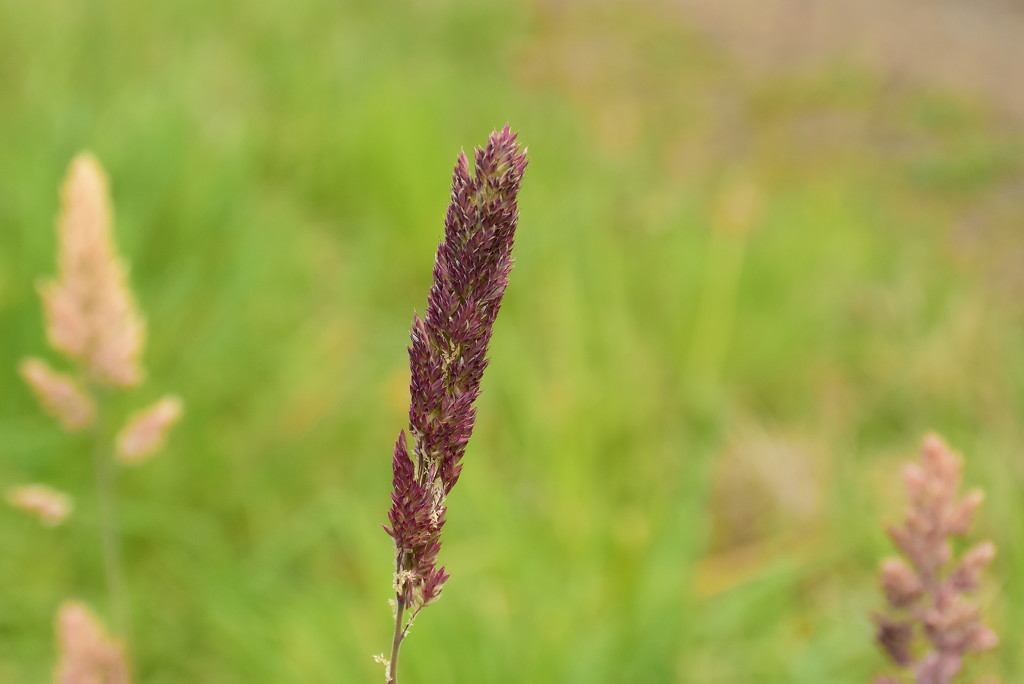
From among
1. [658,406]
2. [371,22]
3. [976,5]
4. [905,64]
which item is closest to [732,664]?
[658,406]

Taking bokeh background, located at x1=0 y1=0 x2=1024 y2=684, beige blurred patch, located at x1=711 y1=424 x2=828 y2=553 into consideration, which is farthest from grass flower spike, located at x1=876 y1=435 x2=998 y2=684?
beige blurred patch, located at x1=711 y1=424 x2=828 y2=553

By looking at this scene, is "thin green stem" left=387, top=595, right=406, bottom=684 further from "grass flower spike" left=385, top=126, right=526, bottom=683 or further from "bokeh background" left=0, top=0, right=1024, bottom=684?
"bokeh background" left=0, top=0, right=1024, bottom=684

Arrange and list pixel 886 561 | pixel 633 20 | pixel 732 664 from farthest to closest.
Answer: pixel 633 20
pixel 732 664
pixel 886 561

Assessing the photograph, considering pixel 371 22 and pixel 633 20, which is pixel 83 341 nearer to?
pixel 371 22

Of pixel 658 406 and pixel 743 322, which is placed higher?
pixel 743 322

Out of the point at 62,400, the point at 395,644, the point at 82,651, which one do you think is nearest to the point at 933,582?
the point at 395,644

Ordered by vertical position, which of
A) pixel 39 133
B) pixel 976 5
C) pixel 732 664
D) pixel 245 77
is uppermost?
pixel 976 5

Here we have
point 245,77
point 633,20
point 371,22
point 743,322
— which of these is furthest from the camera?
point 633,20
